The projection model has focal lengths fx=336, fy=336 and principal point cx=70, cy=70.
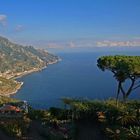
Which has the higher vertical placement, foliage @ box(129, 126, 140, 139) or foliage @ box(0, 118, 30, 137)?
foliage @ box(129, 126, 140, 139)

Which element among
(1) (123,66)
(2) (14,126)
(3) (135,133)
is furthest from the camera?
(1) (123,66)

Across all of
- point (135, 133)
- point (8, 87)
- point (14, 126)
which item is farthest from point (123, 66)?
point (8, 87)

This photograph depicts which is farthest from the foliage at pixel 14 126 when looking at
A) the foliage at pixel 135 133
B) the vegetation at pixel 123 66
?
the vegetation at pixel 123 66

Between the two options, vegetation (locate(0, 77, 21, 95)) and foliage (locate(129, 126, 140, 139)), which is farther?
vegetation (locate(0, 77, 21, 95))

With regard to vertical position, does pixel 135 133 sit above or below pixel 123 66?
below

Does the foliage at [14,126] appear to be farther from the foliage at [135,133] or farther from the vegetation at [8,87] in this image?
the vegetation at [8,87]

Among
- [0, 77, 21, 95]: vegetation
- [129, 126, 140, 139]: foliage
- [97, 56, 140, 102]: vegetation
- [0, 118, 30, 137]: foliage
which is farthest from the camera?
[0, 77, 21, 95]: vegetation

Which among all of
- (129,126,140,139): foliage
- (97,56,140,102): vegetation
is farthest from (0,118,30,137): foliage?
(97,56,140,102): vegetation

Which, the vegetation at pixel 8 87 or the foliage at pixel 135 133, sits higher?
the foliage at pixel 135 133

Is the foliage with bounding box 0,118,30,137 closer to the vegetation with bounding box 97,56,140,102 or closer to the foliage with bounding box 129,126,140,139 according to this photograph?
the foliage with bounding box 129,126,140,139

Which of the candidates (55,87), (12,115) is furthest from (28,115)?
(55,87)

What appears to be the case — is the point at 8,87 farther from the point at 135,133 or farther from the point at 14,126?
the point at 135,133

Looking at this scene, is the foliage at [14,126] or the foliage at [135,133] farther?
the foliage at [14,126]
